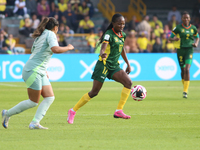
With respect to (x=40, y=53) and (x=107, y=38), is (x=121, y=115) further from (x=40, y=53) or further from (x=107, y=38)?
(x=40, y=53)

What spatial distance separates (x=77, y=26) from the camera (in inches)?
1016

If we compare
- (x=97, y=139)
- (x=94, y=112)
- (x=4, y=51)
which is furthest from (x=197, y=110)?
(x=4, y=51)

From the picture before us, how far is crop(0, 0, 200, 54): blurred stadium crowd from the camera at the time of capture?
77.6 ft

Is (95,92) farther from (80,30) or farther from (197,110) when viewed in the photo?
(80,30)

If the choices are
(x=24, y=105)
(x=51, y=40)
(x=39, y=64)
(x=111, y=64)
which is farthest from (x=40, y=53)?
(x=111, y=64)

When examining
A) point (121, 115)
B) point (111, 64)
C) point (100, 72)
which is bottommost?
point (121, 115)

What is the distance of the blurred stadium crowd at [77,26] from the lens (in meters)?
23.6

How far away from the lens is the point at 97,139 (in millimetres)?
6012

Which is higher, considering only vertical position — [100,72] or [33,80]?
[33,80]

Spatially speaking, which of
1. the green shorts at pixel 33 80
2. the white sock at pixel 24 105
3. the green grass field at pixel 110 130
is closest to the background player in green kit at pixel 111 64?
the green grass field at pixel 110 130

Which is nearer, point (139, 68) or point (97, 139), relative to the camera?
point (97, 139)

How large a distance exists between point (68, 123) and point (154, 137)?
209 centimetres

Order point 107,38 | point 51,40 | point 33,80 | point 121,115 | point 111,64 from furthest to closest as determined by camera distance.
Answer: point 121,115 < point 111,64 < point 107,38 < point 33,80 < point 51,40

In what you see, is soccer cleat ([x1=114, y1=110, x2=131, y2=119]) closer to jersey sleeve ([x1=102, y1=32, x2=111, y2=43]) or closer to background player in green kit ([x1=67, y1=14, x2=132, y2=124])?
background player in green kit ([x1=67, y1=14, x2=132, y2=124])
